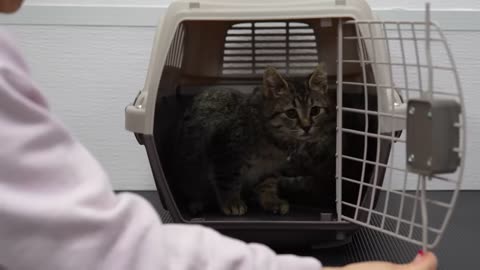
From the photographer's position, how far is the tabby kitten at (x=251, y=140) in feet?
4.07

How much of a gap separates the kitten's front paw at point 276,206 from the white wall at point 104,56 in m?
0.54

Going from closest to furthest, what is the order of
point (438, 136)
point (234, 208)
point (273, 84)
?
point (438, 136), point (234, 208), point (273, 84)

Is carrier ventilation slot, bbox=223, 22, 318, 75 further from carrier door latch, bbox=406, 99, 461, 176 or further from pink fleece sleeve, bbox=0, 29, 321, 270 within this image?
pink fleece sleeve, bbox=0, 29, 321, 270

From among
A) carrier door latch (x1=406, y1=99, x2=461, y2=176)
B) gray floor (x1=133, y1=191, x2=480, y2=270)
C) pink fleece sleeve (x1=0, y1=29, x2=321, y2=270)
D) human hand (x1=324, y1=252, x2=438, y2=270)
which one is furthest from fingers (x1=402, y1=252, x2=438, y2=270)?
gray floor (x1=133, y1=191, x2=480, y2=270)

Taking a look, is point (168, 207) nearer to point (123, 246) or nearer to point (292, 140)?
point (292, 140)

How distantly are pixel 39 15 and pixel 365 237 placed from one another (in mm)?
1090

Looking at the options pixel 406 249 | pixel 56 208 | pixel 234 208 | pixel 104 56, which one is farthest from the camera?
pixel 104 56

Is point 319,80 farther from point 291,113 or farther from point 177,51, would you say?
point 177,51

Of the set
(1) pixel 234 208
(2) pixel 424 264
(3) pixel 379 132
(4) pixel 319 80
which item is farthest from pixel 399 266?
(4) pixel 319 80

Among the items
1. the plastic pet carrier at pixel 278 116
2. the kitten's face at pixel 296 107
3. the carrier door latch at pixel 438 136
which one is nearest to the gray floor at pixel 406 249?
the plastic pet carrier at pixel 278 116

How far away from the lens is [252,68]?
4.58ft

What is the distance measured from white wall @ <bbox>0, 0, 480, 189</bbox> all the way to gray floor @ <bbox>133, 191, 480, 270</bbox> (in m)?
0.45

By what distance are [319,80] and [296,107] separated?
10cm

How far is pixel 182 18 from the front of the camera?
1.07 meters
